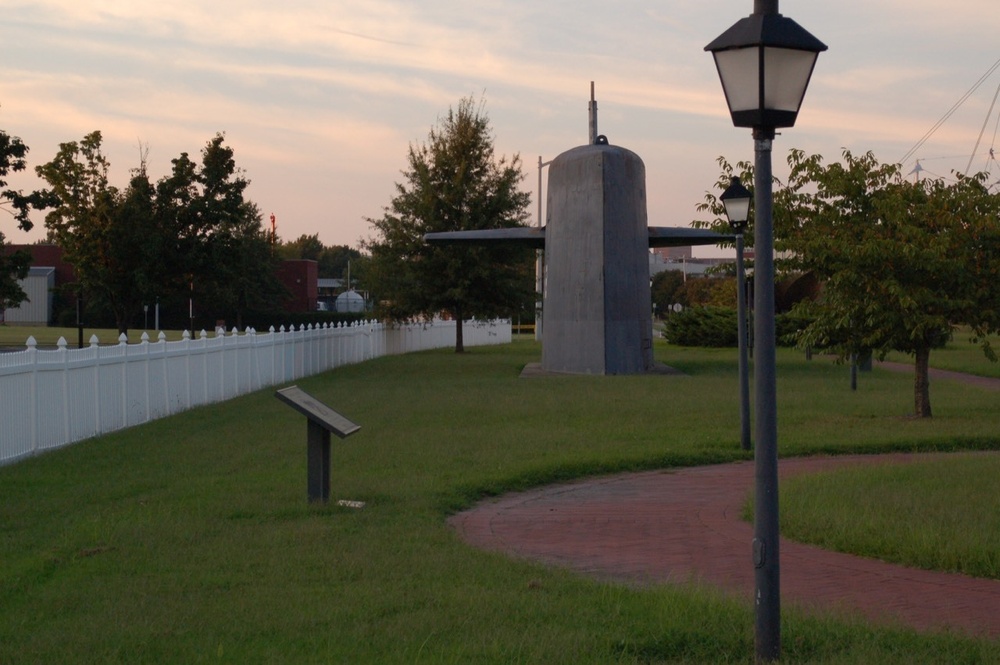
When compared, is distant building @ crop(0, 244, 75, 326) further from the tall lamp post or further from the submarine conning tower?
the tall lamp post

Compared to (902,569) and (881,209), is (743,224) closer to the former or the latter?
(881,209)

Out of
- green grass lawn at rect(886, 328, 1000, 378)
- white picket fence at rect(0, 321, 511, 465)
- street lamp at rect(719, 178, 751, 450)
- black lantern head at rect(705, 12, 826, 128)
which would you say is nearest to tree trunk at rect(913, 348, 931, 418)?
street lamp at rect(719, 178, 751, 450)

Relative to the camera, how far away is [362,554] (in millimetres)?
8109

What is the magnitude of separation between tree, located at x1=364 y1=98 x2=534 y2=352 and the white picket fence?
13142 millimetres

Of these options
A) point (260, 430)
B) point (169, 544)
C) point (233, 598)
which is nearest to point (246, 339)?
point (260, 430)

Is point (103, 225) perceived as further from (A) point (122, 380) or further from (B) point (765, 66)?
(B) point (765, 66)

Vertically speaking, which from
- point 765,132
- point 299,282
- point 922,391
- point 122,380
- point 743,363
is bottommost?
point 922,391

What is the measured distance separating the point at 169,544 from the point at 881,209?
12.0 m

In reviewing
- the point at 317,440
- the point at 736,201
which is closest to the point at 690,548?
the point at 317,440

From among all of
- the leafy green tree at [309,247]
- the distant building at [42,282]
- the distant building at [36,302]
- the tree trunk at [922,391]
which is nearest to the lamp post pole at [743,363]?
the tree trunk at [922,391]

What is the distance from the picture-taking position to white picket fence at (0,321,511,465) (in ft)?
43.4

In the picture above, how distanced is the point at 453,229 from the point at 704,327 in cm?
1189

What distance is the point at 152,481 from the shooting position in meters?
11.7

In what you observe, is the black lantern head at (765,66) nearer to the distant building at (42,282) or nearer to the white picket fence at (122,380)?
the white picket fence at (122,380)
